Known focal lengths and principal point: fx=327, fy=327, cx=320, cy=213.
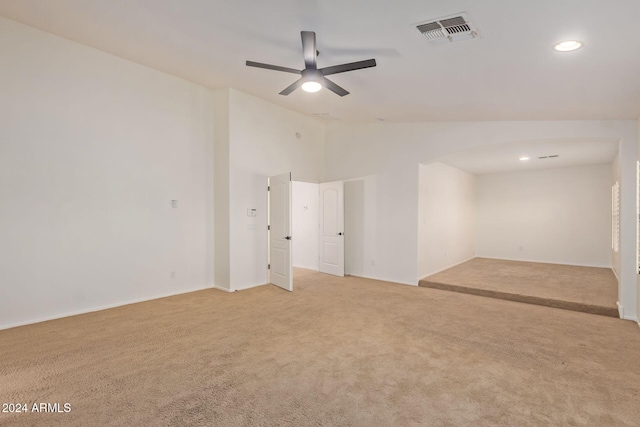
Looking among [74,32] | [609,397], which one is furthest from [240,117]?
[609,397]

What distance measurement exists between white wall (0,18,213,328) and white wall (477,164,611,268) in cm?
811

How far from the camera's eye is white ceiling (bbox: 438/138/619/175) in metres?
5.50

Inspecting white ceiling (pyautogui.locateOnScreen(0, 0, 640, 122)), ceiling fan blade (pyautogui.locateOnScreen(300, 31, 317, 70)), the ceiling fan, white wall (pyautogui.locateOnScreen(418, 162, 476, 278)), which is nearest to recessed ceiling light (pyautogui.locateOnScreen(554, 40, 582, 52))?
white ceiling (pyautogui.locateOnScreen(0, 0, 640, 122))

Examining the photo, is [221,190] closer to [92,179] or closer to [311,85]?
[92,179]

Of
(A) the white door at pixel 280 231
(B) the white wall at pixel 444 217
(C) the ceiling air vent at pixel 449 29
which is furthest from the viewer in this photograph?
(B) the white wall at pixel 444 217

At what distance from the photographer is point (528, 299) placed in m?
5.17

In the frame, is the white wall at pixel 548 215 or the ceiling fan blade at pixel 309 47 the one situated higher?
the ceiling fan blade at pixel 309 47

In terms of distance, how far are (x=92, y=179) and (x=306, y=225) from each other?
15.6 ft

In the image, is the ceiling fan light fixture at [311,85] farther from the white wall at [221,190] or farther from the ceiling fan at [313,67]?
the white wall at [221,190]

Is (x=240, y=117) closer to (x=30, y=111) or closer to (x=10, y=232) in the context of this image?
(x=30, y=111)

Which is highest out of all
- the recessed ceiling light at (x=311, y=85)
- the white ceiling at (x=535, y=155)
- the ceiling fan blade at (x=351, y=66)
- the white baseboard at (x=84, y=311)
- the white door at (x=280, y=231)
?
the ceiling fan blade at (x=351, y=66)

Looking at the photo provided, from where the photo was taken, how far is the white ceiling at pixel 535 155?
5.50 metres

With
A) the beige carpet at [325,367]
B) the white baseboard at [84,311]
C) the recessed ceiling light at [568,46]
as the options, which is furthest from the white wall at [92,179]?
the recessed ceiling light at [568,46]

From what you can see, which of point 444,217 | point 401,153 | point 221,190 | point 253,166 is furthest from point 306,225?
point 444,217
